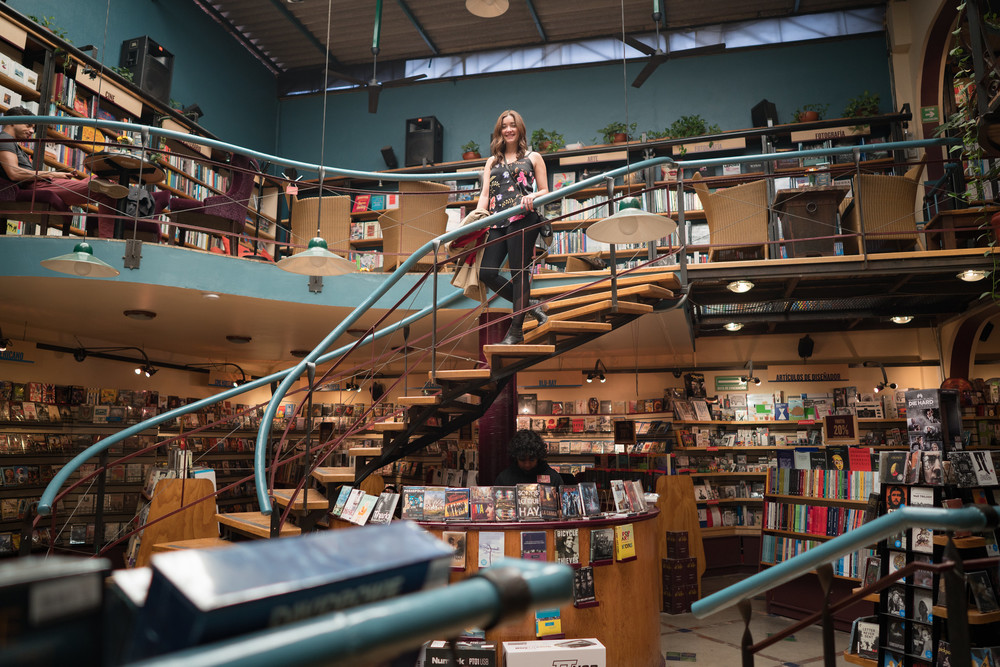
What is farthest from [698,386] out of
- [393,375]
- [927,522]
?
[927,522]

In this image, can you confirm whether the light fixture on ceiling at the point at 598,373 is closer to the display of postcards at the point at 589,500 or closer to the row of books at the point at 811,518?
the row of books at the point at 811,518

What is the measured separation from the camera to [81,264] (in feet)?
14.6

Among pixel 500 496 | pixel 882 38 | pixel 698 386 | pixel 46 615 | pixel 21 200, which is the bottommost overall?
pixel 500 496

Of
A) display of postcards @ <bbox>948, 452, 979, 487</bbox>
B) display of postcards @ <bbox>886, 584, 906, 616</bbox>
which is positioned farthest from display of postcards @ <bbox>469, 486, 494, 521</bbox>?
display of postcards @ <bbox>948, 452, 979, 487</bbox>

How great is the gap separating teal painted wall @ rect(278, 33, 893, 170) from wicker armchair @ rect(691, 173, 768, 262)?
3502 mm

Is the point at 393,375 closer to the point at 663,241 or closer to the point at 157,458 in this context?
the point at 157,458

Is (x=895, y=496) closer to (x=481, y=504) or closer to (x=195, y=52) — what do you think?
(x=481, y=504)

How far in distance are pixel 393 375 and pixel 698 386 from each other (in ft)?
15.0

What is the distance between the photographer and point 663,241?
6.98 m

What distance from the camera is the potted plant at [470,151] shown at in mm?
9461

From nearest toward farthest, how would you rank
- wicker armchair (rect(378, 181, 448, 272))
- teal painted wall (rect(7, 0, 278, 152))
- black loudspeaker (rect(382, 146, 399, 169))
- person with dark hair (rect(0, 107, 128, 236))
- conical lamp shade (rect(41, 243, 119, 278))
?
conical lamp shade (rect(41, 243, 119, 278))
person with dark hair (rect(0, 107, 128, 236))
wicker armchair (rect(378, 181, 448, 272))
teal painted wall (rect(7, 0, 278, 152))
black loudspeaker (rect(382, 146, 399, 169))

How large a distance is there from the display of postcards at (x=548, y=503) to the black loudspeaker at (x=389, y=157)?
721 centimetres

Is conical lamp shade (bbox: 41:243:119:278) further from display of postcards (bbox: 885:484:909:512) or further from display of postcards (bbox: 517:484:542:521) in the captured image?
display of postcards (bbox: 885:484:909:512)

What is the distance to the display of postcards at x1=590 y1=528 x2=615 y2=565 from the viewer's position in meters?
3.88
